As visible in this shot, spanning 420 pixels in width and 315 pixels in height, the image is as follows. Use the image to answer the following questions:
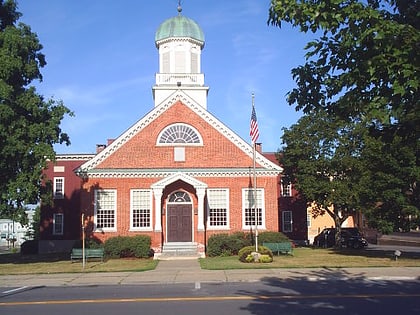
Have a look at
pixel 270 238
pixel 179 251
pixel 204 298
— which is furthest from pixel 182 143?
pixel 204 298

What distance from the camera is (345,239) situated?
140 ft

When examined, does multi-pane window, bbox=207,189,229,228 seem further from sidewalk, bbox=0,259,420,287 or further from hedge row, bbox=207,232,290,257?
sidewalk, bbox=0,259,420,287

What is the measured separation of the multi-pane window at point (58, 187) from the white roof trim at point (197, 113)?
13755 millimetres

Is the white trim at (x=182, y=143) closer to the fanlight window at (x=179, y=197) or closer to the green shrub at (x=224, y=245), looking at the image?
the fanlight window at (x=179, y=197)

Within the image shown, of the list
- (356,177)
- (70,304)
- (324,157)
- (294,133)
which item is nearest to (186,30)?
(294,133)

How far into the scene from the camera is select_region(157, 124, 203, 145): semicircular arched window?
115ft

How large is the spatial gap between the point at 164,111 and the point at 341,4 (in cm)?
2985

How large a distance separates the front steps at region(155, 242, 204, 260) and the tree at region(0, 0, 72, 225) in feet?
29.8

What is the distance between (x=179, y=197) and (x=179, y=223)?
1.79 metres

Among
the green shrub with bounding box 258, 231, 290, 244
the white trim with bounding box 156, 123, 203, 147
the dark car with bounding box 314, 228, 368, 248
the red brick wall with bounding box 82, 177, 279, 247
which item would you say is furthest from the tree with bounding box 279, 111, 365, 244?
the white trim with bounding box 156, 123, 203, 147

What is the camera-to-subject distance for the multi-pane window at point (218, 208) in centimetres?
3416

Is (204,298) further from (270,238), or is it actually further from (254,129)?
(270,238)

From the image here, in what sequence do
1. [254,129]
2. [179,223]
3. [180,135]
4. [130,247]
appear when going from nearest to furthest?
[254,129] → [130,247] → [179,223] → [180,135]

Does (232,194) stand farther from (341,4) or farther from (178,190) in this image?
(341,4)
